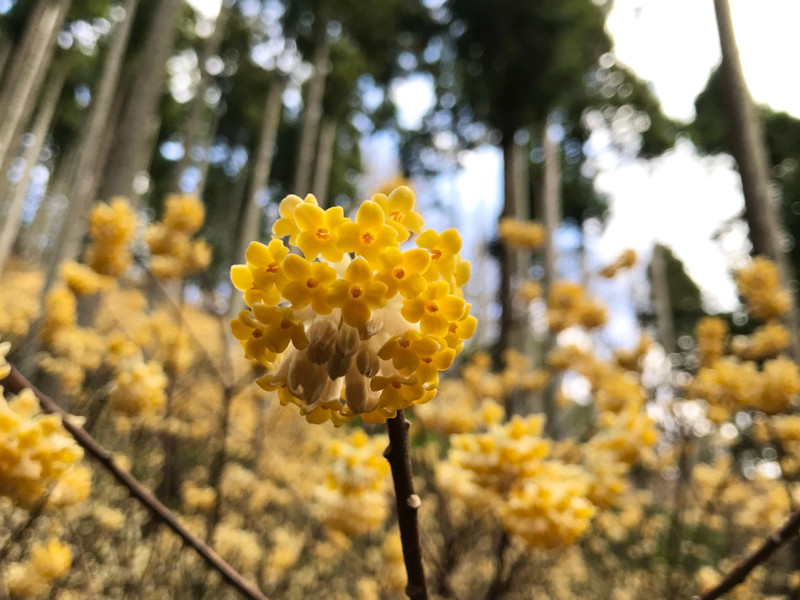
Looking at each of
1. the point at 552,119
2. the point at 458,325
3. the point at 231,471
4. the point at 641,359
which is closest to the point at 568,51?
the point at 552,119

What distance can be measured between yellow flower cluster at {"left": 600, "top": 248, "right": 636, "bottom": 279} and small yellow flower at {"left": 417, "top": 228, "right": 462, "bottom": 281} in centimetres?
402

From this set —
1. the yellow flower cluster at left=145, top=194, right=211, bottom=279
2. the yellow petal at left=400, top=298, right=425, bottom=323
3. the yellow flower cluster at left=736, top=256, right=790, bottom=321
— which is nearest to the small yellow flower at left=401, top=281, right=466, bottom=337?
the yellow petal at left=400, top=298, right=425, bottom=323

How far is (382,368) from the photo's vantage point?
0.62 metres

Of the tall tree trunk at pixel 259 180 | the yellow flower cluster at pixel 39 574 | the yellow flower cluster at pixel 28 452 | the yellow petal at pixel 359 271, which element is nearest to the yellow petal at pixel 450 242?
the yellow petal at pixel 359 271

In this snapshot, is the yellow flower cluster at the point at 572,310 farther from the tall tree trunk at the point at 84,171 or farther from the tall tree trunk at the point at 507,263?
the tall tree trunk at the point at 84,171

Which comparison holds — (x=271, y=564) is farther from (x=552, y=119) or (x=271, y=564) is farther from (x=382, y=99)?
(x=382, y=99)

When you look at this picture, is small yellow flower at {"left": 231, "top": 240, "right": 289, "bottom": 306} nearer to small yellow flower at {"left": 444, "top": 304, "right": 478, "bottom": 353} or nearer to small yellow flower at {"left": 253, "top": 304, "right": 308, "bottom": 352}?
small yellow flower at {"left": 253, "top": 304, "right": 308, "bottom": 352}

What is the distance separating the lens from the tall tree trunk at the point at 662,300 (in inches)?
543

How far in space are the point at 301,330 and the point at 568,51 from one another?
27.5 feet

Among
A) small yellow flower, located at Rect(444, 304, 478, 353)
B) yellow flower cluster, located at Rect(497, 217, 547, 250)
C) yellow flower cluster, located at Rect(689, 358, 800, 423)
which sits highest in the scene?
yellow flower cluster, located at Rect(497, 217, 547, 250)

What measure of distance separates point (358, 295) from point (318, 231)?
0.11m

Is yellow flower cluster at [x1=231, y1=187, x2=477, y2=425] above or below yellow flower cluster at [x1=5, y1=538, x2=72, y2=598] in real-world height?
above

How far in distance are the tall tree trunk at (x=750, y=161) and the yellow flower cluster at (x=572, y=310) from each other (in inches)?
41.8

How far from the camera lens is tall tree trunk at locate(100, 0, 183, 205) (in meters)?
4.86
